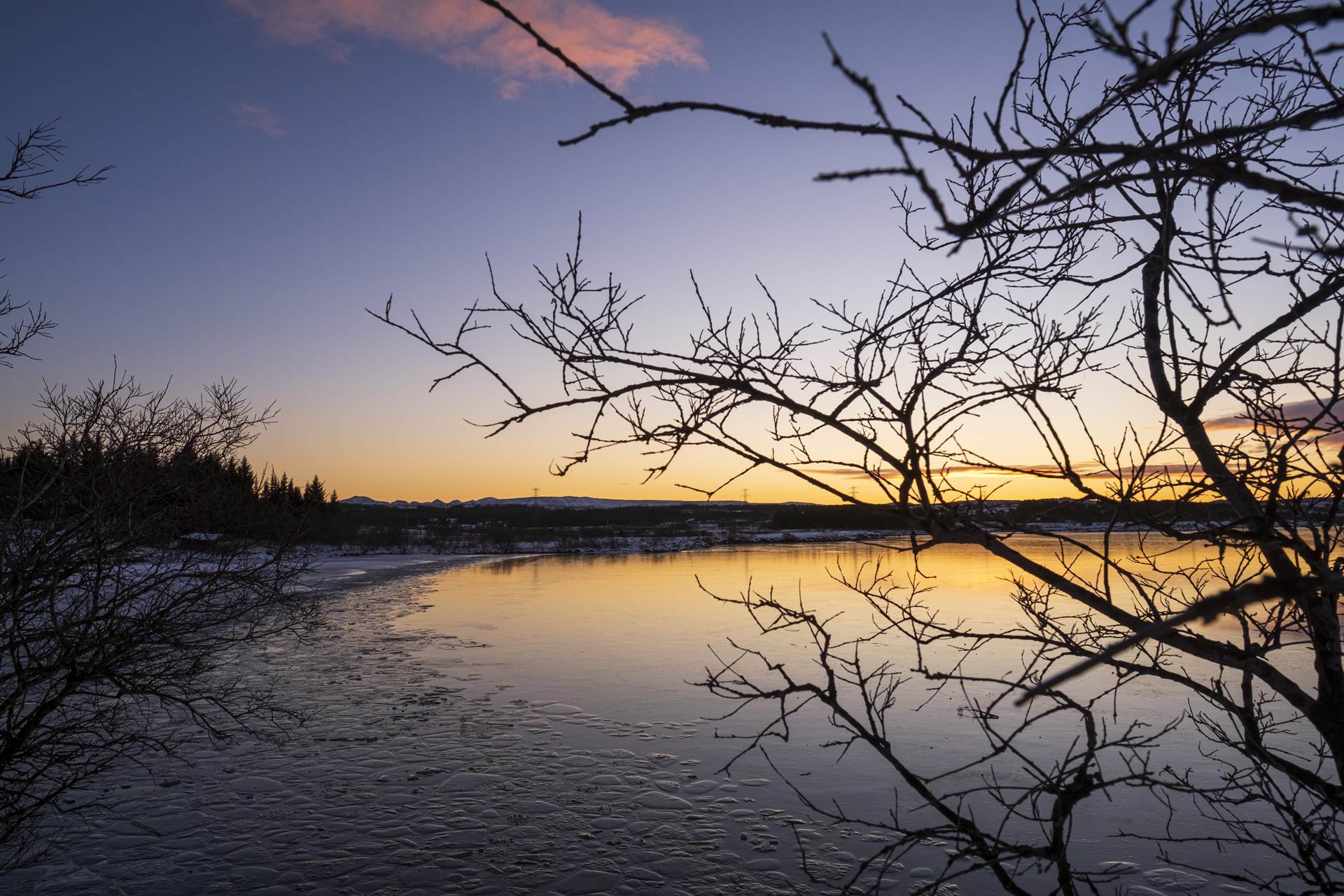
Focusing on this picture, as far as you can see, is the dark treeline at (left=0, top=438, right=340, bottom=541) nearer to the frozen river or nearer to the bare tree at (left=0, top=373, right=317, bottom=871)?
the bare tree at (left=0, top=373, right=317, bottom=871)

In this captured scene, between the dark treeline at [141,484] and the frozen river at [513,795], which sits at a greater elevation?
the dark treeline at [141,484]

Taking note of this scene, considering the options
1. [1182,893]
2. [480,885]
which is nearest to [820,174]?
[480,885]

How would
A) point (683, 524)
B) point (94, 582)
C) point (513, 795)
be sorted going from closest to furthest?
1. point (94, 582)
2. point (513, 795)
3. point (683, 524)

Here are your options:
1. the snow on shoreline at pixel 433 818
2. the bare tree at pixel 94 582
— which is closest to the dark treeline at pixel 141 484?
the bare tree at pixel 94 582

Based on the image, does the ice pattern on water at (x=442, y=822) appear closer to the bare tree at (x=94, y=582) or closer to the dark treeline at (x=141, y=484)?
the bare tree at (x=94, y=582)

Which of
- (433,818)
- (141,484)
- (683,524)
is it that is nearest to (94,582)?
(141,484)

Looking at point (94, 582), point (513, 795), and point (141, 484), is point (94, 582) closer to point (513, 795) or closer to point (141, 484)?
point (141, 484)

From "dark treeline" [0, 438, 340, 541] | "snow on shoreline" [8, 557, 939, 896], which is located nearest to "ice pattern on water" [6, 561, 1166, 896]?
"snow on shoreline" [8, 557, 939, 896]

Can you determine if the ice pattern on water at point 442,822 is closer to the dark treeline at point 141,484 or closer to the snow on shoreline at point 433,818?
the snow on shoreline at point 433,818

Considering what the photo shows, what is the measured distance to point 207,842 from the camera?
6918 millimetres

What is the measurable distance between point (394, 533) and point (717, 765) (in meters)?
59.7

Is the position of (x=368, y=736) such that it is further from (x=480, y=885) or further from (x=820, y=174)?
(x=820, y=174)

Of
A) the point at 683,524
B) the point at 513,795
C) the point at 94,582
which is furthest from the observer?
the point at 683,524

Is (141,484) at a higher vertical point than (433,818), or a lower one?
higher
